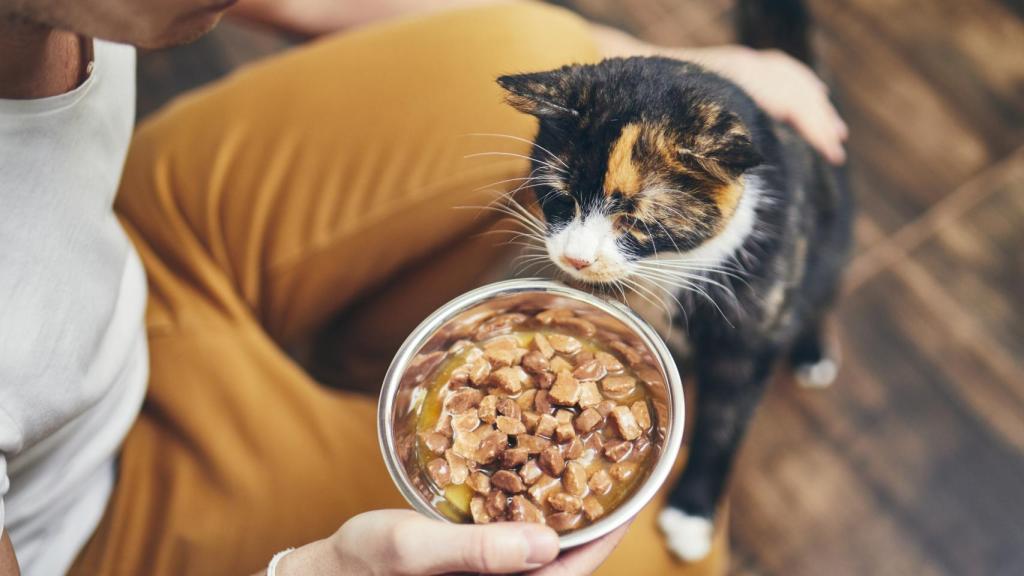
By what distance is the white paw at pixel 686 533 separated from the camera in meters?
0.87

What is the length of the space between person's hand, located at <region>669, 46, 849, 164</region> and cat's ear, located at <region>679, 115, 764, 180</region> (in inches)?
10.2

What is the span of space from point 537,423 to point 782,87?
607 mm

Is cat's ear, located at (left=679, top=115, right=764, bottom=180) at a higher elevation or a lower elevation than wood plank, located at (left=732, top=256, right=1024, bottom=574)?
higher

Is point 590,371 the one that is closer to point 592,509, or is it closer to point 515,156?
point 592,509

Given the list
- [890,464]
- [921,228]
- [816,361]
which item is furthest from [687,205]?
[921,228]

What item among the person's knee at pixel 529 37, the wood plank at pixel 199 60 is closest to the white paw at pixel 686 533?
the person's knee at pixel 529 37

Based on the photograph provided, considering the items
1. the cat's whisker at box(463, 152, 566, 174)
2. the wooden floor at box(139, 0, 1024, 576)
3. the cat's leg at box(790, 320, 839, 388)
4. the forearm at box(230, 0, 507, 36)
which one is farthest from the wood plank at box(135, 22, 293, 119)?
the cat's leg at box(790, 320, 839, 388)

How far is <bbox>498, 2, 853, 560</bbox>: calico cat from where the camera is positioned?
67 cm

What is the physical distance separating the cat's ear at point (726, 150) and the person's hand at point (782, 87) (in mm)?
Answer: 258

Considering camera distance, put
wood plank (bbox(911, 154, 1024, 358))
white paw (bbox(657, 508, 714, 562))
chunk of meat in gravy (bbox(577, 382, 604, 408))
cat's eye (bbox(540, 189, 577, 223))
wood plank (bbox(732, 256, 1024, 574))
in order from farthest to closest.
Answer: wood plank (bbox(911, 154, 1024, 358)) < wood plank (bbox(732, 256, 1024, 574)) < white paw (bbox(657, 508, 714, 562)) < cat's eye (bbox(540, 189, 577, 223)) < chunk of meat in gravy (bbox(577, 382, 604, 408))

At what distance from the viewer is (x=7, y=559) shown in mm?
631

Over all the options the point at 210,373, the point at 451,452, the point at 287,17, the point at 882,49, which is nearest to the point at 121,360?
the point at 210,373

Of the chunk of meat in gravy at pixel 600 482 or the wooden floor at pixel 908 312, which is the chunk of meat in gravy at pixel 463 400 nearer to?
the chunk of meat in gravy at pixel 600 482

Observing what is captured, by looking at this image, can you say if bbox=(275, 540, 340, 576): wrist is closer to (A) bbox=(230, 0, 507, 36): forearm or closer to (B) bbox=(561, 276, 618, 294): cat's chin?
(B) bbox=(561, 276, 618, 294): cat's chin
